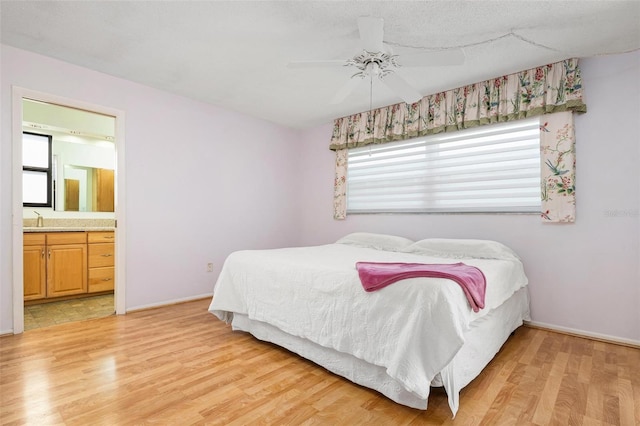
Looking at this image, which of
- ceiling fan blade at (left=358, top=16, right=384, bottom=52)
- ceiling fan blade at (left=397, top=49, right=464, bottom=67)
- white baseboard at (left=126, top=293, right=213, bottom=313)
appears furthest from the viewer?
white baseboard at (left=126, top=293, right=213, bottom=313)

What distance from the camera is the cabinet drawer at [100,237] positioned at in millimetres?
4043

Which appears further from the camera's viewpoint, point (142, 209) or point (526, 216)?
point (142, 209)

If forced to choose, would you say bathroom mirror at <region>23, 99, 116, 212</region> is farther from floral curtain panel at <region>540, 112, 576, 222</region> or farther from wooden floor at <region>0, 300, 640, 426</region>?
floral curtain panel at <region>540, 112, 576, 222</region>

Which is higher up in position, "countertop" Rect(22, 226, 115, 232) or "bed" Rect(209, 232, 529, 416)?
"countertop" Rect(22, 226, 115, 232)

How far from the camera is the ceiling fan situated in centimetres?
196

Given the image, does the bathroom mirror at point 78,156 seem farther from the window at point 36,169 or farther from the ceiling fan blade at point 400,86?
the ceiling fan blade at point 400,86

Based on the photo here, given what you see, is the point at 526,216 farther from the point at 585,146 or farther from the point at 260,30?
the point at 260,30

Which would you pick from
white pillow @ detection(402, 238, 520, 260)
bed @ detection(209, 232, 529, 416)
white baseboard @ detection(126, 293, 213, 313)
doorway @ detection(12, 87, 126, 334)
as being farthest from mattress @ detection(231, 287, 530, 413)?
doorway @ detection(12, 87, 126, 334)

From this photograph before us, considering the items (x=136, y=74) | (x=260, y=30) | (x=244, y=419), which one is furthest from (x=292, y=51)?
(x=244, y=419)

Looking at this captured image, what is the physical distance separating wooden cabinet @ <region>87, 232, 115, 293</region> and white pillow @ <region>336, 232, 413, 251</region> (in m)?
3.00

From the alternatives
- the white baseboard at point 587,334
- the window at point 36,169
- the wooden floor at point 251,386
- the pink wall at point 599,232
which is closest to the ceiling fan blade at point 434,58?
the pink wall at point 599,232

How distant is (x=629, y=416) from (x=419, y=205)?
2426 millimetres

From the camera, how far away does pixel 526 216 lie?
9.89 feet

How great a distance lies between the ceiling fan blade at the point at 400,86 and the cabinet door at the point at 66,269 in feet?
13.0
